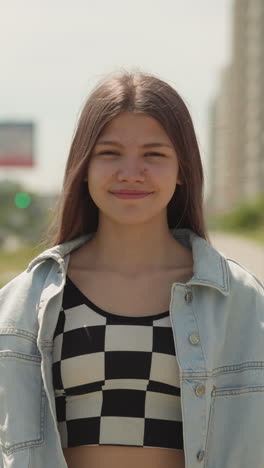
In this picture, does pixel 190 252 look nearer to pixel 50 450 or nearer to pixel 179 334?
pixel 179 334

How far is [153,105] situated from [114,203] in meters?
0.31

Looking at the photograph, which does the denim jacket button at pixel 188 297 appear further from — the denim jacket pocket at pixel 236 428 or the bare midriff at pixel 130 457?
the bare midriff at pixel 130 457

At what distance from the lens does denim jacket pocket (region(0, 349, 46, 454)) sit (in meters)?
2.16

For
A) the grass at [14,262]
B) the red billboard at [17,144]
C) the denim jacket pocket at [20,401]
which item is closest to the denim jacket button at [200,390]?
the denim jacket pocket at [20,401]

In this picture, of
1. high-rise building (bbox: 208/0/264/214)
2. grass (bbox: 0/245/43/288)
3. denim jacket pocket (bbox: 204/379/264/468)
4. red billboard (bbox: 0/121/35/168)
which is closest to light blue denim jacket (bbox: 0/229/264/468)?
denim jacket pocket (bbox: 204/379/264/468)

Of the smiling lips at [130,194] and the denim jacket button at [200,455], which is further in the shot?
the smiling lips at [130,194]

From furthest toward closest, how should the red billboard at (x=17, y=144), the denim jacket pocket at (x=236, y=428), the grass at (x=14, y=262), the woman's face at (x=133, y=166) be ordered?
the red billboard at (x=17, y=144) → the grass at (x=14, y=262) → the woman's face at (x=133, y=166) → the denim jacket pocket at (x=236, y=428)

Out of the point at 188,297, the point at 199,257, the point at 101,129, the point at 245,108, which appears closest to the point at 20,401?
the point at 188,297

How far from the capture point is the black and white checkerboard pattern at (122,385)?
2.18 meters

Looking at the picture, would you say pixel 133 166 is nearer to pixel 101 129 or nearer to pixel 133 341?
pixel 101 129

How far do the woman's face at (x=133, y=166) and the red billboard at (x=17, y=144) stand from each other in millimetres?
21057

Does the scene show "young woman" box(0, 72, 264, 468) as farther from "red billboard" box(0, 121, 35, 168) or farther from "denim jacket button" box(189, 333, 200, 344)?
"red billboard" box(0, 121, 35, 168)

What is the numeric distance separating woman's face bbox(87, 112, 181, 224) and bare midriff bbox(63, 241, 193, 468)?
196 millimetres

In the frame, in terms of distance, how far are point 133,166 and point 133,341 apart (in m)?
0.50
